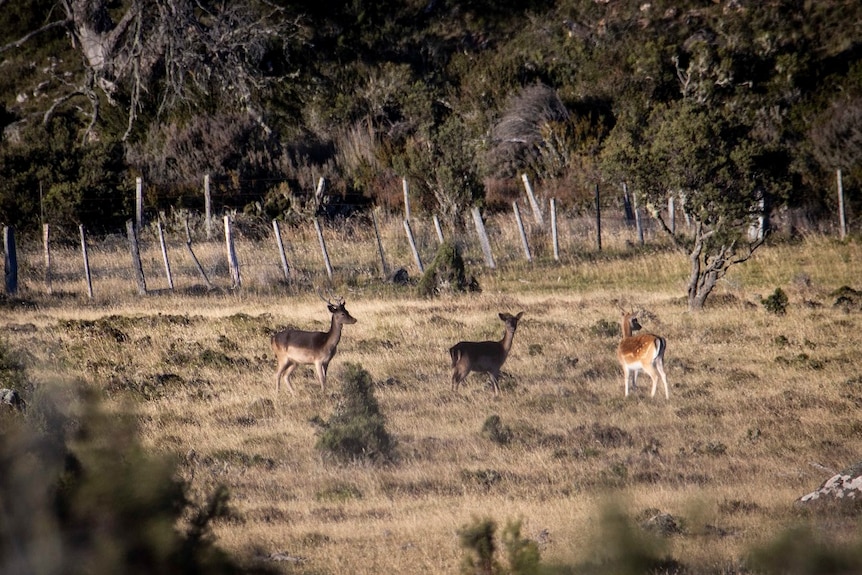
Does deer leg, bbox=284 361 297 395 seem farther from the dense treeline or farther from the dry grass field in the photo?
the dense treeline

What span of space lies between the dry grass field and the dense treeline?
491 cm

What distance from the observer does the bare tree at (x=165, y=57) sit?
35.5m

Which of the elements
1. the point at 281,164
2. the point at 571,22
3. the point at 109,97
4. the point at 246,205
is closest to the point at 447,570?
the point at 246,205

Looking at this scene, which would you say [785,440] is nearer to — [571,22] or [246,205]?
[246,205]

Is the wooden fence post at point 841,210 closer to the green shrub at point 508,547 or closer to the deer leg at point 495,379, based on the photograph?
the deer leg at point 495,379

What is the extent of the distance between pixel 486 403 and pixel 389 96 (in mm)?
29085

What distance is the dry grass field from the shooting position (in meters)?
7.77

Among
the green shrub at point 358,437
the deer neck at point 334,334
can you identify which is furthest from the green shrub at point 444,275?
the green shrub at point 358,437

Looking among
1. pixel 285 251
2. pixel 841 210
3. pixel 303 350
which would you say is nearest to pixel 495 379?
pixel 303 350

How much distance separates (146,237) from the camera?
24875 mm

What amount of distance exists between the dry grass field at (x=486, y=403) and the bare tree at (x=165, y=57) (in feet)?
51.7

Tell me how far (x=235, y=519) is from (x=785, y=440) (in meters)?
5.46

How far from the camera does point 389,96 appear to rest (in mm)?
39406

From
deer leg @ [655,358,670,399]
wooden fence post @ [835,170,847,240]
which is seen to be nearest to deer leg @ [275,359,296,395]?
deer leg @ [655,358,670,399]
